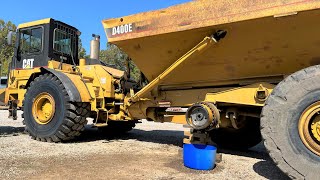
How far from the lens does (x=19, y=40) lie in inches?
307

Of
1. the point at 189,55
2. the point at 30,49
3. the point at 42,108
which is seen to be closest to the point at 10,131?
the point at 42,108

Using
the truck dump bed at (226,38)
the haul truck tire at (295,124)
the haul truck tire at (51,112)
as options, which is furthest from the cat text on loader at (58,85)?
the haul truck tire at (295,124)

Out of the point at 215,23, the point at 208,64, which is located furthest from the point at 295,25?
the point at 208,64

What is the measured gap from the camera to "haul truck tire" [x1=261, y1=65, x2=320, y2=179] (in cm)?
368

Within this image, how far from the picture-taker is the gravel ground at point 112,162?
13.8 ft

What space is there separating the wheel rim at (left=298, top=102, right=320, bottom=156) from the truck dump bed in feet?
3.37

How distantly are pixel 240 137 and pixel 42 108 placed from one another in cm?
410

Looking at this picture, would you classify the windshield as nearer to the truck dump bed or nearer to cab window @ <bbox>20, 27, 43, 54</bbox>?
cab window @ <bbox>20, 27, 43, 54</bbox>

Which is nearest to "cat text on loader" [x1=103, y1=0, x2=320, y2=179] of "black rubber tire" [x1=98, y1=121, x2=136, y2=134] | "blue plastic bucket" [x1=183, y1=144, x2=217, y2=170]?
"blue plastic bucket" [x1=183, y1=144, x2=217, y2=170]

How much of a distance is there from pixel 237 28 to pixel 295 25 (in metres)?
0.76

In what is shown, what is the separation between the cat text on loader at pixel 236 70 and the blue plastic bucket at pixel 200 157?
0.31 metres

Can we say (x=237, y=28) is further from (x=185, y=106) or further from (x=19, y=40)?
(x=19, y=40)

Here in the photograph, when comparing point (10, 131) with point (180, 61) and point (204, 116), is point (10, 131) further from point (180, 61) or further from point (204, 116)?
point (204, 116)

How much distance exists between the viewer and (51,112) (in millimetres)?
6598
